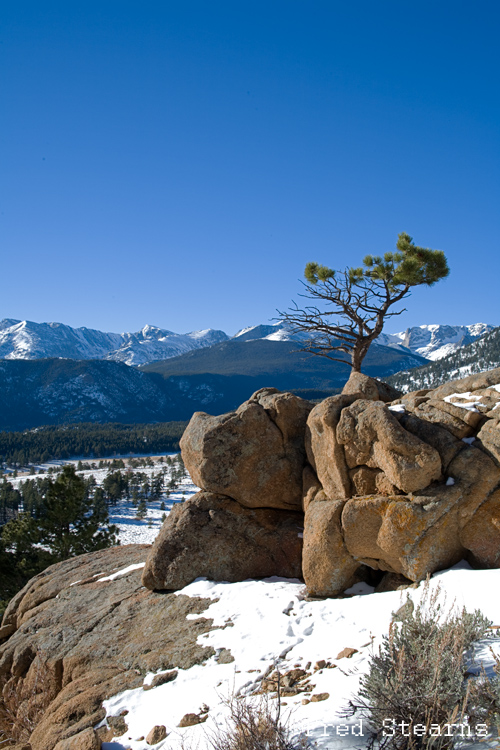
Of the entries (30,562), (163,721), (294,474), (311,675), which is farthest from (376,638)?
(30,562)

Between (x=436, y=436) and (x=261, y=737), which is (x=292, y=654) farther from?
(x=436, y=436)

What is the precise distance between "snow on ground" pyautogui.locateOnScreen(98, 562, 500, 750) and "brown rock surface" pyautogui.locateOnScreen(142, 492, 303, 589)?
1336 mm

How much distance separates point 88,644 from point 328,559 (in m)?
6.04

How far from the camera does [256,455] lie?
12711mm

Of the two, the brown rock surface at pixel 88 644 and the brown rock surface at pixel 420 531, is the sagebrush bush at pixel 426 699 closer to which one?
the brown rock surface at pixel 420 531

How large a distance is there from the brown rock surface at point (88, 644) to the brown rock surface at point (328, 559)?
8.71ft

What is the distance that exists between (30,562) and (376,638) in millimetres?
24644

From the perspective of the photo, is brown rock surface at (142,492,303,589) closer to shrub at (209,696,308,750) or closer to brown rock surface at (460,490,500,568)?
brown rock surface at (460,490,500,568)

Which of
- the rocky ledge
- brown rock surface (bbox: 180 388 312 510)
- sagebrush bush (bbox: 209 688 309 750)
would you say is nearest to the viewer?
sagebrush bush (bbox: 209 688 309 750)

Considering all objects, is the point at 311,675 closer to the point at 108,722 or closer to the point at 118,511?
the point at 108,722

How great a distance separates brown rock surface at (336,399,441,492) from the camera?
9227 millimetres

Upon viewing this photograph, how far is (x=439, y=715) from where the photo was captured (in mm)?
5000

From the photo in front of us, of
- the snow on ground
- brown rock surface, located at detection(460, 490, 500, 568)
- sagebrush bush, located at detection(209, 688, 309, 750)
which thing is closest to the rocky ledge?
brown rock surface, located at detection(460, 490, 500, 568)

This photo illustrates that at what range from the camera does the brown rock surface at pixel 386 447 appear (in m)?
9.23
